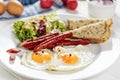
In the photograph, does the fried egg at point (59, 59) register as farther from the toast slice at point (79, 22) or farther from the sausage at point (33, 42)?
the toast slice at point (79, 22)

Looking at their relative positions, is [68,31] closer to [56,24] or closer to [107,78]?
[56,24]

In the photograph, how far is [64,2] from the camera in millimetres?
1651

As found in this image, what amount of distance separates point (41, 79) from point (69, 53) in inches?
7.1

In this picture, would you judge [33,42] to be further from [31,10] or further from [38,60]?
[31,10]

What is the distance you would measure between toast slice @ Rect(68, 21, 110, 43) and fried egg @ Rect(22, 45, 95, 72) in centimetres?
10

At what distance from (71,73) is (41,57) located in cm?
13

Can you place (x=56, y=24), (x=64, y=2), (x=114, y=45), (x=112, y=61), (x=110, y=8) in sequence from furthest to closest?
(x=64, y=2) → (x=110, y=8) → (x=56, y=24) → (x=114, y=45) → (x=112, y=61)

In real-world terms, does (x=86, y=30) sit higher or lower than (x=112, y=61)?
higher

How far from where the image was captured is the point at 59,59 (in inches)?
42.6

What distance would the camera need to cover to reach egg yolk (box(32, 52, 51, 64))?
42.1 inches

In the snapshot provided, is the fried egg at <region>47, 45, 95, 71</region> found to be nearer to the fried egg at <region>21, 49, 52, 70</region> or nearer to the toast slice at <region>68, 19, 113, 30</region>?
the fried egg at <region>21, 49, 52, 70</region>

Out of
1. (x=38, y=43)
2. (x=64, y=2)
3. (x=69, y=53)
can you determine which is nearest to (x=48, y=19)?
(x=38, y=43)

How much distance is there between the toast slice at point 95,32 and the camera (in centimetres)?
122

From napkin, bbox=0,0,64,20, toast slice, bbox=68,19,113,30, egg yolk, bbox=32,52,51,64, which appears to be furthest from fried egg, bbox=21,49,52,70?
napkin, bbox=0,0,64,20
